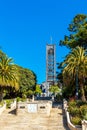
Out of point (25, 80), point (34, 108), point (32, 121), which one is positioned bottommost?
point (32, 121)

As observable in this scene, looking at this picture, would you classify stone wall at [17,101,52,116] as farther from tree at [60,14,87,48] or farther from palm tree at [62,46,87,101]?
tree at [60,14,87,48]

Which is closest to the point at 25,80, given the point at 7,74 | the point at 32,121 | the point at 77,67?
the point at 7,74

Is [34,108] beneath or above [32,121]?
above

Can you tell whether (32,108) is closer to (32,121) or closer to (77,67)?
(32,121)

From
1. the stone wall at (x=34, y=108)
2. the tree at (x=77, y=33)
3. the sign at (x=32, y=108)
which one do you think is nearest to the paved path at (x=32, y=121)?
the stone wall at (x=34, y=108)

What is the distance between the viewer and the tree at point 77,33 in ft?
180

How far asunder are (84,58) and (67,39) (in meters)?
11.5

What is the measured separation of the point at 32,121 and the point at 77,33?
2539cm

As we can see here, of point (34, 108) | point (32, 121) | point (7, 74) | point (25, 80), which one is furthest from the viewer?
point (25, 80)

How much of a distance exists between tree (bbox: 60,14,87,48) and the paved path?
58.7ft

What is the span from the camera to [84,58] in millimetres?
48219

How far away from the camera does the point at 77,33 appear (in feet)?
184

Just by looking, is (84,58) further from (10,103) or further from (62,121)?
(62,121)

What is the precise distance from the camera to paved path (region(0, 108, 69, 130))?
3091 cm
